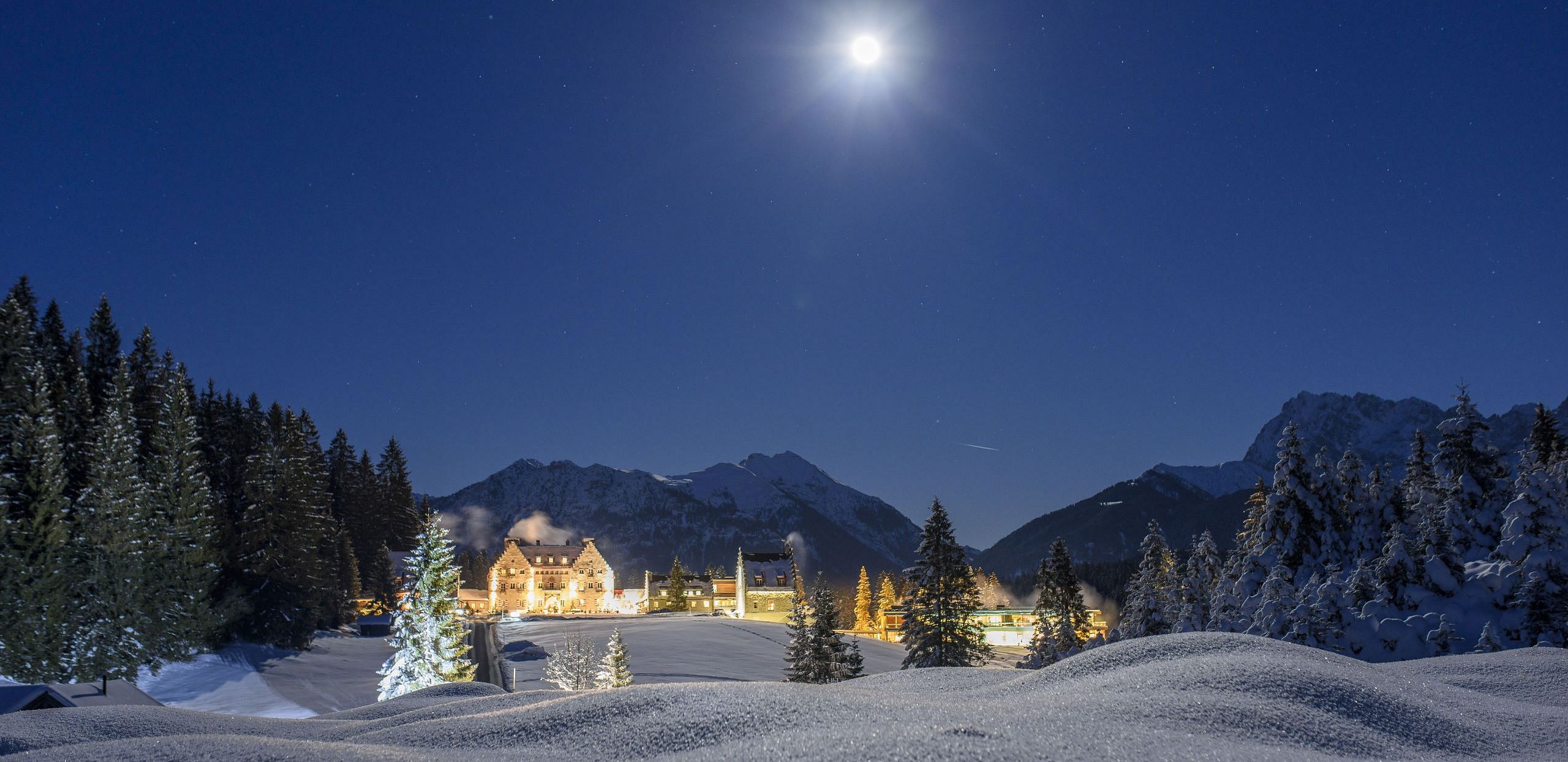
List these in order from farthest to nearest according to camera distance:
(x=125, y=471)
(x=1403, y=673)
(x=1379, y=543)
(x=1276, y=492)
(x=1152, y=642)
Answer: (x=125, y=471)
(x=1276, y=492)
(x=1379, y=543)
(x=1152, y=642)
(x=1403, y=673)

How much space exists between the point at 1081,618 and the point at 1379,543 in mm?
20511

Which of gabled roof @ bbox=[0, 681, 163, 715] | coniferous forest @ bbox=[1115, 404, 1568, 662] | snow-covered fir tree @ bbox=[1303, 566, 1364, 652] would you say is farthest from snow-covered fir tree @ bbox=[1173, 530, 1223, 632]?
gabled roof @ bbox=[0, 681, 163, 715]

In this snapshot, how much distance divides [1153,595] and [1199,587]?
2.56 metres

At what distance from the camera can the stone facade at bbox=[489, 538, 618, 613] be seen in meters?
101

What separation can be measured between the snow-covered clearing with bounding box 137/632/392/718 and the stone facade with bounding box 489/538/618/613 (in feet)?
188

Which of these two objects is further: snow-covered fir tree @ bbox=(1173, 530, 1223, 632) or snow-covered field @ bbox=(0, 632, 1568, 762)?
snow-covered fir tree @ bbox=(1173, 530, 1223, 632)

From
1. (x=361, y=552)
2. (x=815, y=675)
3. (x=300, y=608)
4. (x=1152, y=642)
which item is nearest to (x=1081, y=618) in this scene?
(x=815, y=675)

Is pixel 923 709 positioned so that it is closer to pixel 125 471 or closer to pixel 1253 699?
pixel 1253 699

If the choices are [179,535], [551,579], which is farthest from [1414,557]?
[551,579]

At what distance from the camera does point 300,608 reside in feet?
143

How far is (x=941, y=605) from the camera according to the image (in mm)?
32906

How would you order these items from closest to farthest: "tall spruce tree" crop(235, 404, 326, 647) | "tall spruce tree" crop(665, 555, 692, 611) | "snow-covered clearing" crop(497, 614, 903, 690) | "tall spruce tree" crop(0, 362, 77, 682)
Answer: "tall spruce tree" crop(0, 362, 77, 682), "tall spruce tree" crop(235, 404, 326, 647), "snow-covered clearing" crop(497, 614, 903, 690), "tall spruce tree" crop(665, 555, 692, 611)

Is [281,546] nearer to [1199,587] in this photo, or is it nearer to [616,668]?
[616,668]

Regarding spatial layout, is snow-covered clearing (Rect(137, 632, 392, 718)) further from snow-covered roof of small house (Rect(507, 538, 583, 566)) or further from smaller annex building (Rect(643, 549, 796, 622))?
snow-covered roof of small house (Rect(507, 538, 583, 566))
